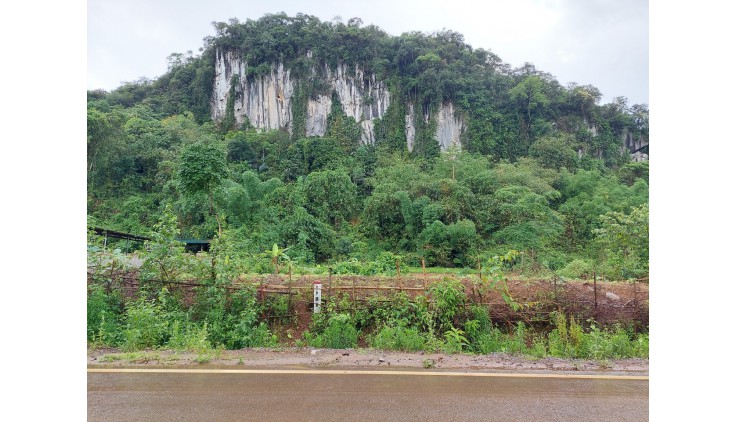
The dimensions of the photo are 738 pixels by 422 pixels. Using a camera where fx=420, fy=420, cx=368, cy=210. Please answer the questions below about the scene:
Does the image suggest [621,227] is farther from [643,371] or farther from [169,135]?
[169,135]

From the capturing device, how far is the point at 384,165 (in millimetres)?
38531

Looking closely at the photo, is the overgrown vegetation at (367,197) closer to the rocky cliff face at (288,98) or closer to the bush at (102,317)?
the bush at (102,317)

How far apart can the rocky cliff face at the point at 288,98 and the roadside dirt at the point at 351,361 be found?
4250 cm

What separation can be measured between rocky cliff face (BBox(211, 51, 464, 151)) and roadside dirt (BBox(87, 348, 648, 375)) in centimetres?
4250

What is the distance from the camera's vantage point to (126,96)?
48.1 m

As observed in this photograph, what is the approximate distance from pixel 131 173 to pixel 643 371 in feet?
114

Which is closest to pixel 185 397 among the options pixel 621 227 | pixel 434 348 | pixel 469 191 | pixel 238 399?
pixel 238 399

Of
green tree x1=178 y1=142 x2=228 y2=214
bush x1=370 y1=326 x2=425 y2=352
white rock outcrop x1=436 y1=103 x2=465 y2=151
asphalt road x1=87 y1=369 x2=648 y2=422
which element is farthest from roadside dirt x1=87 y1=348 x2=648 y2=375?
white rock outcrop x1=436 y1=103 x2=465 y2=151

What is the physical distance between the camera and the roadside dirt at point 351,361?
4.19 m

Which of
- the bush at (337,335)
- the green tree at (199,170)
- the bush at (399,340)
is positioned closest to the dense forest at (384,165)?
the green tree at (199,170)

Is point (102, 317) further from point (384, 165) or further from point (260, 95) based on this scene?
point (260, 95)

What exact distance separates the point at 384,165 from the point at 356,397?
35738mm

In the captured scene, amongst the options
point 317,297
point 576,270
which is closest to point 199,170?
point 317,297

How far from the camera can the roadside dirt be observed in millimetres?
4191
